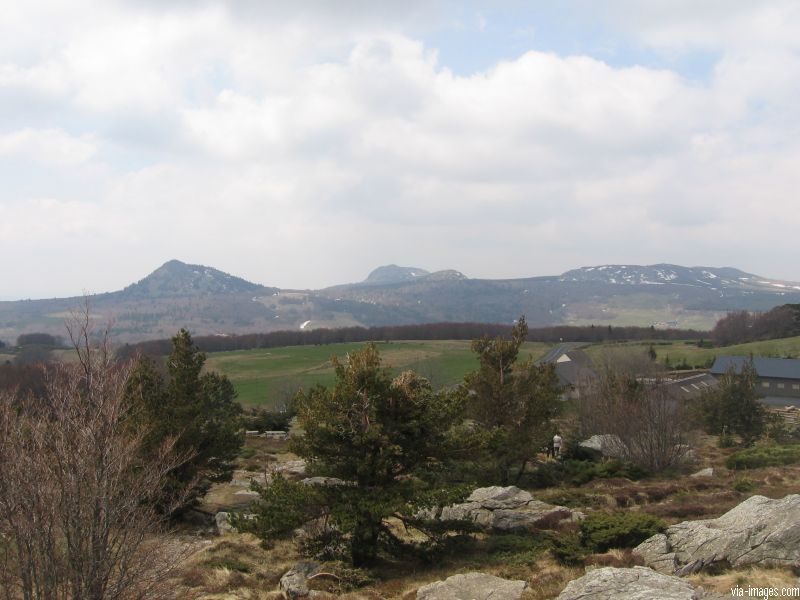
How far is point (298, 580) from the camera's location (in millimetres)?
15016

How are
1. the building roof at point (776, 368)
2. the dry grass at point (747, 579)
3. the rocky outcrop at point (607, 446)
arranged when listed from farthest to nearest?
the building roof at point (776, 368), the rocky outcrop at point (607, 446), the dry grass at point (747, 579)

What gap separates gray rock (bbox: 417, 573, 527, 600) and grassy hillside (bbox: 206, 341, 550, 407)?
2533 inches

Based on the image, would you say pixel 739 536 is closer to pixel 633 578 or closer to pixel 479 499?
pixel 633 578

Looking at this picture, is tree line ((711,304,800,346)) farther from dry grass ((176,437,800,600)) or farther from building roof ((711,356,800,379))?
dry grass ((176,437,800,600))

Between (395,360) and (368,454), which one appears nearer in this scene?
(368,454)

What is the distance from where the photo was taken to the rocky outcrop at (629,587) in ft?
32.9

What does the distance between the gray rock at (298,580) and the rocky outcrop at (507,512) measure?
14.0 ft

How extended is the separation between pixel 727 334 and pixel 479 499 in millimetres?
131040

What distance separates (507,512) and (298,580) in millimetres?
8212

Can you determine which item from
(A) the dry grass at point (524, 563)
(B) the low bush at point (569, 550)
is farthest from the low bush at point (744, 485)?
(B) the low bush at point (569, 550)

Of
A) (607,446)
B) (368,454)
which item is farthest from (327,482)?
(607,446)

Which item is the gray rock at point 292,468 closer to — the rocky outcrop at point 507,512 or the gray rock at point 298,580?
the rocky outcrop at point 507,512

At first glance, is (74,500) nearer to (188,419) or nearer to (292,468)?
(188,419)

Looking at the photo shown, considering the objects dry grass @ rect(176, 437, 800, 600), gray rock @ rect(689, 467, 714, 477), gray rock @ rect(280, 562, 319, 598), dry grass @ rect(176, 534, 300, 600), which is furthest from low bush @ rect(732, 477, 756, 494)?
dry grass @ rect(176, 534, 300, 600)
